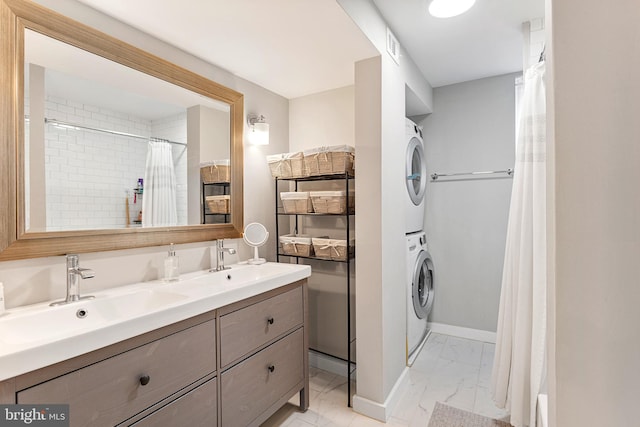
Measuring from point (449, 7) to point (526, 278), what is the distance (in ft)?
5.19

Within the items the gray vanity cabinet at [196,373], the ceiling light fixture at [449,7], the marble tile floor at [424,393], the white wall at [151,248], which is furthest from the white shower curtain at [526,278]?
the white wall at [151,248]

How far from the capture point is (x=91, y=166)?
147 centimetres

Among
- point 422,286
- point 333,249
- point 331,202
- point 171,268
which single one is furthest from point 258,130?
point 422,286

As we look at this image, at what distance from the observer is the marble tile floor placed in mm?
1933

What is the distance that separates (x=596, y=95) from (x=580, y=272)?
0.41m

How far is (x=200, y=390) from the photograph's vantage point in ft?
4.39

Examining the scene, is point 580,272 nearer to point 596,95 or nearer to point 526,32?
point 596,95

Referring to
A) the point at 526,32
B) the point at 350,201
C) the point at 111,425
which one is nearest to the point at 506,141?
the point at 526,32

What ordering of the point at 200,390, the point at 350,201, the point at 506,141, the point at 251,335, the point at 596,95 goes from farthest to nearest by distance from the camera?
the point at 506,141, the point at 350,201, the point at 251,335, the point at 200,390, the point at 596,95

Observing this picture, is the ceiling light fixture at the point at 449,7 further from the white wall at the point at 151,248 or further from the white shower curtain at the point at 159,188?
the white shower curtain at the point at 159,188

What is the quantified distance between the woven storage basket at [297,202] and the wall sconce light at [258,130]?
44 cm

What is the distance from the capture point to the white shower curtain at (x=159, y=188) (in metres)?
1.68

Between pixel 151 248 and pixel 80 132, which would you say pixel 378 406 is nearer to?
pixel 151 248

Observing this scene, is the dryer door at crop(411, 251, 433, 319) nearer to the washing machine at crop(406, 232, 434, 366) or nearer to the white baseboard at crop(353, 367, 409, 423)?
the washing machine at crop(406, 232, 434, 366)
